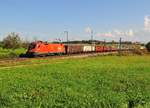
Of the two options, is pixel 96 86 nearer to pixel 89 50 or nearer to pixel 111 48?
pixel 89 50

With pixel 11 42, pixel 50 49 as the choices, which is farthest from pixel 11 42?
pixel 50 49

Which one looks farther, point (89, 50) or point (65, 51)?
point (89, 50)

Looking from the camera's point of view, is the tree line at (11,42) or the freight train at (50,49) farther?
the tree line at (11,42)

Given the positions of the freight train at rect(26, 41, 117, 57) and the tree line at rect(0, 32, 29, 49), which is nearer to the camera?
the freight train at rect(26, 41, 117, 57)

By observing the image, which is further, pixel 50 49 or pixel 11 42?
pixel 11 42

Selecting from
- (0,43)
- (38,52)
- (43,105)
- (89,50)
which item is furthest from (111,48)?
(43,105)

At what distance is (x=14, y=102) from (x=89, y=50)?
8311cm

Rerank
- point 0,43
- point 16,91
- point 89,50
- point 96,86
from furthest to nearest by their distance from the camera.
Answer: point 0,43 → point 89,50 → point 96,86 → point 16,91

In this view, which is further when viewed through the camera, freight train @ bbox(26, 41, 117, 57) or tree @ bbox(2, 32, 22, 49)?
tree @ bbox(2, 32, 22, 49)

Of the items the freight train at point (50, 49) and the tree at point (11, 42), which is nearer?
the freight train at point (50, 49)

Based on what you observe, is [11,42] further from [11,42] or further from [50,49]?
[50,49]

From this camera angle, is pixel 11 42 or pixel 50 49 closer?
pixel 50 49

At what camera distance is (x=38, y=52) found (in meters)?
65.3

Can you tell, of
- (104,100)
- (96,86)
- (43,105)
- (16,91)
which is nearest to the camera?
(43,105)
